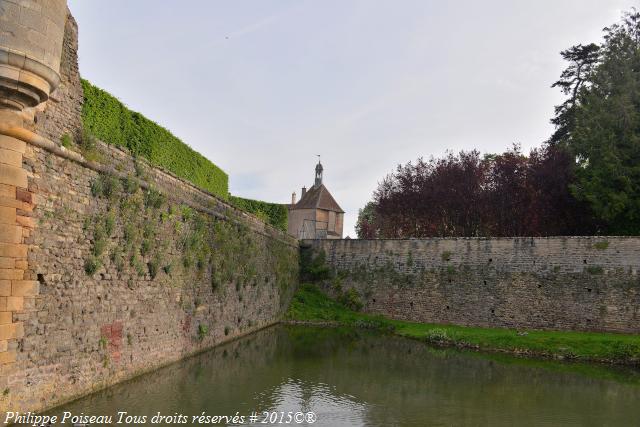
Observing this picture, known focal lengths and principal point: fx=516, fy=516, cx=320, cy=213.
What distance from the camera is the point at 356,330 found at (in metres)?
22.7

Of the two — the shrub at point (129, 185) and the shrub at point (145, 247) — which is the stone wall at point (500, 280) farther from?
the shrub at point (129, 185)

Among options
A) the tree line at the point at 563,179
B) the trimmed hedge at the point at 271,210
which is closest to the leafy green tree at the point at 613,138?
the tree line at the point at 563,179

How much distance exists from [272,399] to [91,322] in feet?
12.0

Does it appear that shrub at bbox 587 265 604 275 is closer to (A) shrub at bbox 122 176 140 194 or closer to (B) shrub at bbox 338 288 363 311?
(B) shrub at bbox 338 288 363 311

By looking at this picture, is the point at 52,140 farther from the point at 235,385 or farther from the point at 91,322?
the point at 235,385

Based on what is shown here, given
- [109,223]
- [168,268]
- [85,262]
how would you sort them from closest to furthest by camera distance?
1. [85,262]
2. [109,223]
3. [168,268]

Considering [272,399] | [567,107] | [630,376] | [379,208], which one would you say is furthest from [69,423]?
[567,107]

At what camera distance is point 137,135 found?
12609mm

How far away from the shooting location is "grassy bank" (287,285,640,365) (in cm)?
1650

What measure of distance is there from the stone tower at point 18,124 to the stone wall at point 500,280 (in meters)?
19.2

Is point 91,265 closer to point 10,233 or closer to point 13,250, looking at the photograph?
point 13,250

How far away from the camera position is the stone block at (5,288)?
6965mm

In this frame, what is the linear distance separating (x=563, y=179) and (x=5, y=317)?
26.5 meters

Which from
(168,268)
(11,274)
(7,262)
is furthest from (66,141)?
(168,268)
